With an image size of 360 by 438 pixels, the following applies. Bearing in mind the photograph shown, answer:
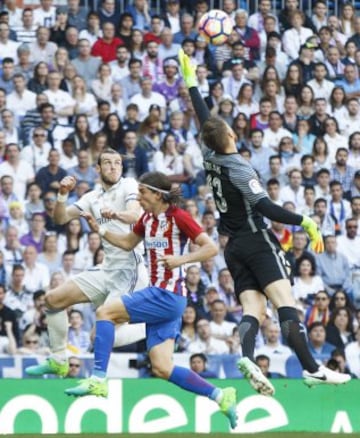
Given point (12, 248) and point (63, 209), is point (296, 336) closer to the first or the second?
point (63, 209)

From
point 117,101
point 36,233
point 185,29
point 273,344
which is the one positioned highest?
point 185,29

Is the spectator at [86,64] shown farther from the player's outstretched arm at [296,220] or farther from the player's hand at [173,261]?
the player's outstretched arm at [296,220]

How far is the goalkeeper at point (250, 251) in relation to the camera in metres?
12.1

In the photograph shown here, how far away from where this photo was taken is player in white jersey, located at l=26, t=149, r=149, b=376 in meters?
13.4

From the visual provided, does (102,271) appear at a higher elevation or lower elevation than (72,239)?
higher

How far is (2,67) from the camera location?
2047 cm

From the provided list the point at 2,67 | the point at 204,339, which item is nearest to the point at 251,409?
the point at 204,339

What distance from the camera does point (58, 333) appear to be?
44.1ft

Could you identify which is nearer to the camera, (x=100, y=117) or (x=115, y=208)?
(x=115, y=208)

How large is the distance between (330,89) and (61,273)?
5983 mm

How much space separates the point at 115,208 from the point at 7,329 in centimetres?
438

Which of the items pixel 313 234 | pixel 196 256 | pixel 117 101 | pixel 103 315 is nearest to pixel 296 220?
pixel 313 234

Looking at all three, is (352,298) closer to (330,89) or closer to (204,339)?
(204,339)

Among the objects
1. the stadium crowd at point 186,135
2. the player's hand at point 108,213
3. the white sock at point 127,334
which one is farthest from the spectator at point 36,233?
the player's hand at point 108,213
